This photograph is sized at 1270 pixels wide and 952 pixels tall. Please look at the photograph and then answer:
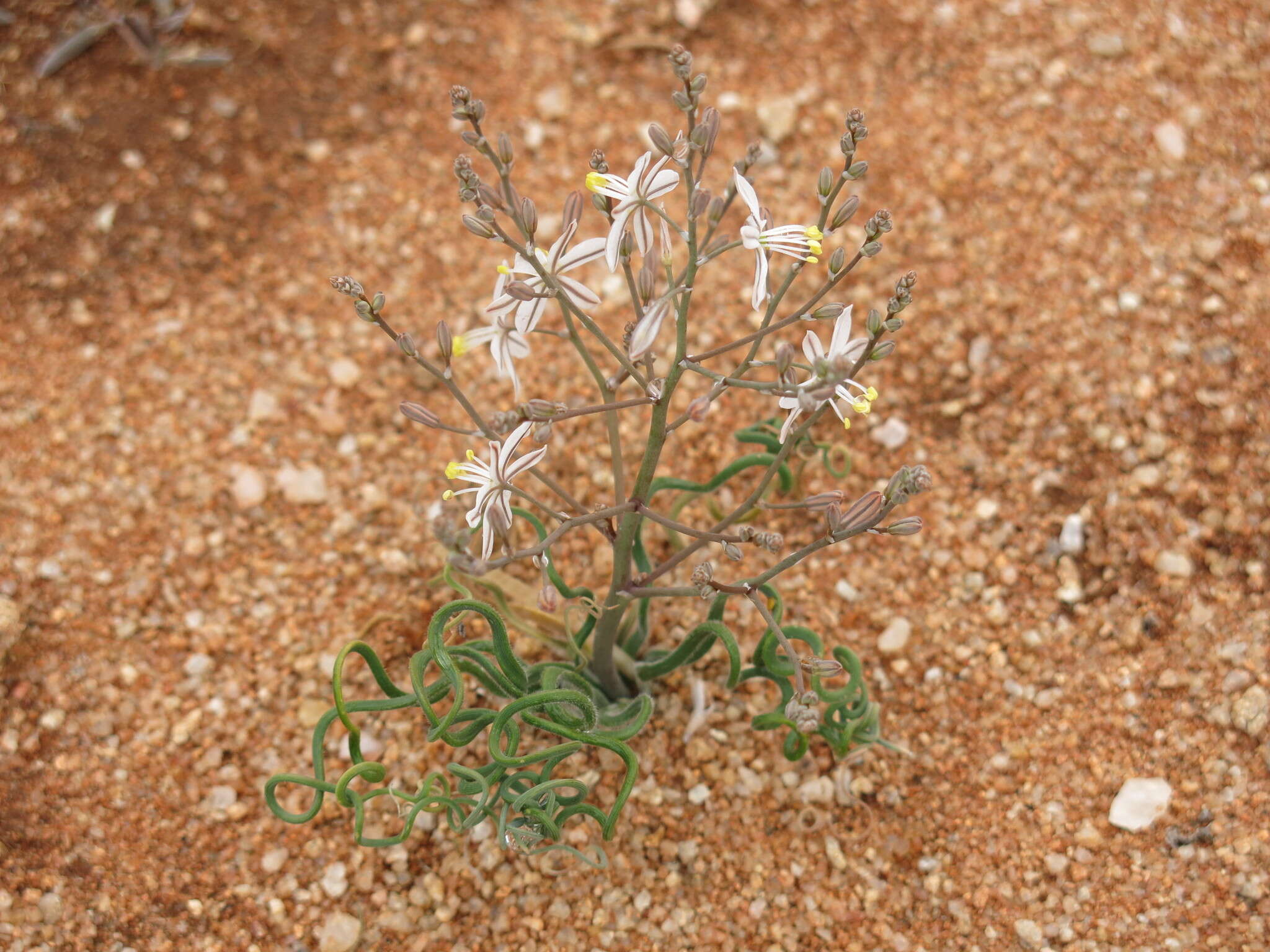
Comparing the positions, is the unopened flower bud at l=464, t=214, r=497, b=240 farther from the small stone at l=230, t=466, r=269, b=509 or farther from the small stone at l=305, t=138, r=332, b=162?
the small stone at l=305, t=138, r=332, b=162

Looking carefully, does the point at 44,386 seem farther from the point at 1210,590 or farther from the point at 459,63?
the point at 1210,590

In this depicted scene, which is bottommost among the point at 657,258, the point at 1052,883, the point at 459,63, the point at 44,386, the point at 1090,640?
the point at 1052,883

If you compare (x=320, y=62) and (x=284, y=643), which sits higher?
(x=320, y=62)

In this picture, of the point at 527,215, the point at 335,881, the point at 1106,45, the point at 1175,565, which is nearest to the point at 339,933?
the point at 335,881

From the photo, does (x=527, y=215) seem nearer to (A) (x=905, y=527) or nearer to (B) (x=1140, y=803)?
(A) (x=905, y=527)

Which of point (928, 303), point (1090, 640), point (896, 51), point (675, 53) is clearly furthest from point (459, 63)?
point (1090, 640)

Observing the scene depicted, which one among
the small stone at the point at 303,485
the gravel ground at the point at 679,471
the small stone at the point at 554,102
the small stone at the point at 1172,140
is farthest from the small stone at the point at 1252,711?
the small stone at the point at 554,102

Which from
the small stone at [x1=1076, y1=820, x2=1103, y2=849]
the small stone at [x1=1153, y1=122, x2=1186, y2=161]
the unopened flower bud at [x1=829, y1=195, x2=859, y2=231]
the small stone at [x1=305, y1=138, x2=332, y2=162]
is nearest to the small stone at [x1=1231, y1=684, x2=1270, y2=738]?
the small stone at [x1=1076, y1=820, x2=1103, y2=849]
